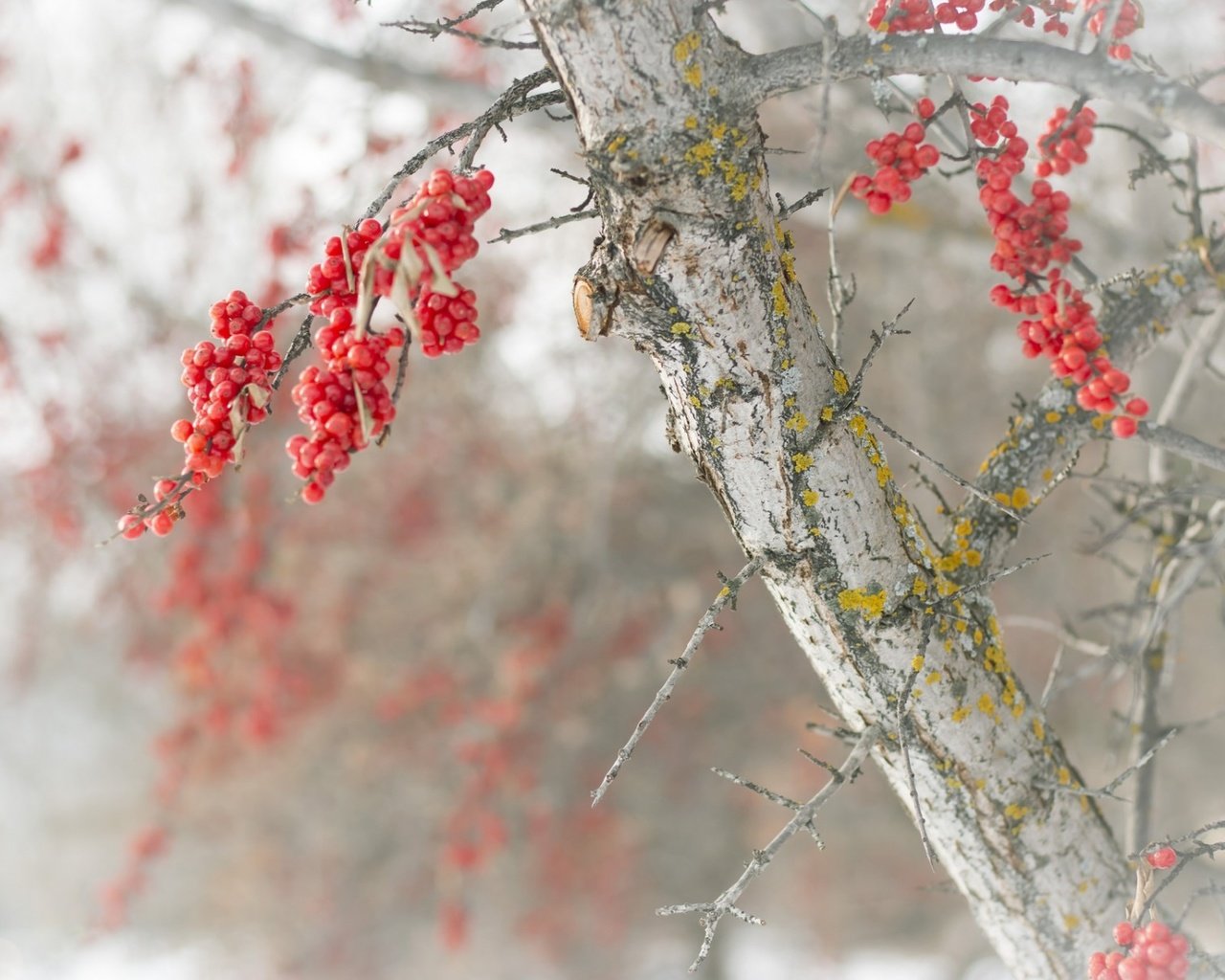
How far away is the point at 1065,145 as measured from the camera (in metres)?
1.20

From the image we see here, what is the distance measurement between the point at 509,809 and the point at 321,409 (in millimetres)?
4462

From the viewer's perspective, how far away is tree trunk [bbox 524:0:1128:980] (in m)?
0.90

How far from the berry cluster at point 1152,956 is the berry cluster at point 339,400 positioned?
1046 mm

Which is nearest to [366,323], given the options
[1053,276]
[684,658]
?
[684,658]

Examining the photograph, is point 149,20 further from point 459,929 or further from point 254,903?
point 254,903

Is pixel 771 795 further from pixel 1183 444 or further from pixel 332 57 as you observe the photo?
pixel 332 57

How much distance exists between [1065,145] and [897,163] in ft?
0.82

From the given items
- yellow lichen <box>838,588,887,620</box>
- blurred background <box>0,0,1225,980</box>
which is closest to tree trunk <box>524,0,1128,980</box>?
yellow lichen <box>838,588,887,620</box>

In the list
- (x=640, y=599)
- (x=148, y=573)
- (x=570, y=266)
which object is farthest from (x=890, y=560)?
(x=148, y=573)

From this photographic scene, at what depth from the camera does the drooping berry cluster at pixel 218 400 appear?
36.0 inches

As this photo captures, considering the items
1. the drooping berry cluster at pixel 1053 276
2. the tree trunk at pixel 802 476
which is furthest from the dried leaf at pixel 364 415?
the drooping berry cluster at pixel 1053 276

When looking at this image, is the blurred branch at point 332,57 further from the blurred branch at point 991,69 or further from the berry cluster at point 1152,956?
the berry cluster at point 1152,956

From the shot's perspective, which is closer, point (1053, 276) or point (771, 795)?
point (771, 795)

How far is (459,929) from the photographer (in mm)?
3721
